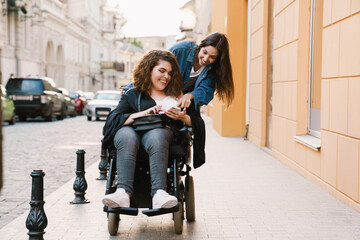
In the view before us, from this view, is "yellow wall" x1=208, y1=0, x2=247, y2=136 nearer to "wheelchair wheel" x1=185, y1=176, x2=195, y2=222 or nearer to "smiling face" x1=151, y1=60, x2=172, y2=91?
"wheelchair wheel" x1=185, y1=176, x2=195, y2=222

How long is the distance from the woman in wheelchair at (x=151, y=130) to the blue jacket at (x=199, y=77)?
0.48ft

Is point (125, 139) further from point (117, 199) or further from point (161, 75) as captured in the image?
point (161, 75)

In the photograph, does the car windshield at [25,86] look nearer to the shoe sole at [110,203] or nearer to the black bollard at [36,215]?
the black bollard at [36,215]

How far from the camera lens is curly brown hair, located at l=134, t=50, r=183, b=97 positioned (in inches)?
197

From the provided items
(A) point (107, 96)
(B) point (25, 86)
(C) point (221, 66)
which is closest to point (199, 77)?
(C) point (221, 66)

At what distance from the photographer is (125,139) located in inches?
181

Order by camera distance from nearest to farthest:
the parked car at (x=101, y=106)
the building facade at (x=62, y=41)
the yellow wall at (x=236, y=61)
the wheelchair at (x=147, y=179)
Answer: the wheelchair at (x=147, y=179) → the yellow wall at (x=236, y=61) → the parked car at (x=101, y=106) → the building facade at (x=62, y=41)

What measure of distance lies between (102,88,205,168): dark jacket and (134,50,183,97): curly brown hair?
9cm

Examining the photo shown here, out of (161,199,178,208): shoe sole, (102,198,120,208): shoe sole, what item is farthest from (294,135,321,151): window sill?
(102,198,120,208): shoe sole

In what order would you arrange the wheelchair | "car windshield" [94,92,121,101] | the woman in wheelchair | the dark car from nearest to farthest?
the woman in wheelchair < the wheelchair < the dark car < "car windshield" [94,92,121,101]

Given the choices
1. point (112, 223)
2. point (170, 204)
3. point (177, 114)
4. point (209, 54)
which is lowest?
point (112, 223)

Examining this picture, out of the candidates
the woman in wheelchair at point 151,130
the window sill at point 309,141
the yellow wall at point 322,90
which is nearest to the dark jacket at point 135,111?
the woman in wheelchair at point 151,130

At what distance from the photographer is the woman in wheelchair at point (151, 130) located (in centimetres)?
450

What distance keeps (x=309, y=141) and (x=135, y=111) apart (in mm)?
3676
